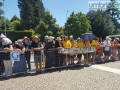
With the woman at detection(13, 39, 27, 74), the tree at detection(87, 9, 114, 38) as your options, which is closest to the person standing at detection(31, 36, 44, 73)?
the woman at detection(13, 39, 27, 74)

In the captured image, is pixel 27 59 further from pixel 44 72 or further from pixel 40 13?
pixel 40 13

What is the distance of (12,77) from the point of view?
353 inches

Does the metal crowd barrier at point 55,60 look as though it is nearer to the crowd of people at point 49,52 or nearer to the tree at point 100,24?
the crowd of people at point 49,52

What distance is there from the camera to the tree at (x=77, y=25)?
47.4 meters

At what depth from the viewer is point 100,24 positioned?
160 ft

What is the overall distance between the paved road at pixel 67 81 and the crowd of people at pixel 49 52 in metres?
0.65

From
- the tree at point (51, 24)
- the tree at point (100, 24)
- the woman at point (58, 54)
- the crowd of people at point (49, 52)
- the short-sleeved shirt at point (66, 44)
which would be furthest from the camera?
the tree at point (100, 24)

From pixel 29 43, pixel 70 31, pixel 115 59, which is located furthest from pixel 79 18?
pixel 29 43

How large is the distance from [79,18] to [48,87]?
43530 mm

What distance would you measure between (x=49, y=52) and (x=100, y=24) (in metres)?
40.3

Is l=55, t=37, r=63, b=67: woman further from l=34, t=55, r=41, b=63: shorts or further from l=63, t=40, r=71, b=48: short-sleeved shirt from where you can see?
l=34, t=55, r=41, b=63: shorts

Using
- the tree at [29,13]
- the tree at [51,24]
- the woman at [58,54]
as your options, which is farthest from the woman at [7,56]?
the tree at [29,13]

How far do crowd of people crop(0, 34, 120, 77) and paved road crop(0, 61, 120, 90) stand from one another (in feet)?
2.14

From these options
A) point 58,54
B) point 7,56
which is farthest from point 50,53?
point 7,56
